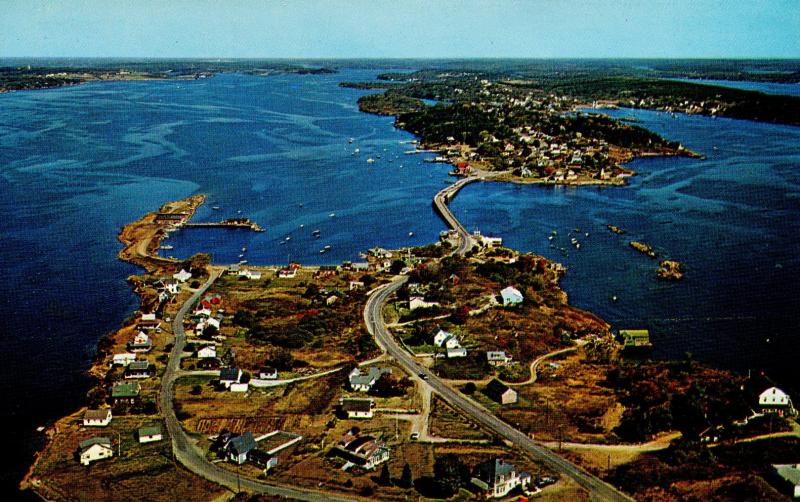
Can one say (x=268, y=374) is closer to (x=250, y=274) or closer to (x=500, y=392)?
(x=500, y=392)

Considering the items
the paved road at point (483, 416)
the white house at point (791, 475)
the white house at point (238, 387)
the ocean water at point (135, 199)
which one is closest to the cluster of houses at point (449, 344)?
the paved road at point (483, 416)

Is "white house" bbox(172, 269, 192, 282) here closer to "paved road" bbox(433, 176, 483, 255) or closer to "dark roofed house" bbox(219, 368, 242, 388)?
"dark roofed house" bbox(219, 368, 242, 388)

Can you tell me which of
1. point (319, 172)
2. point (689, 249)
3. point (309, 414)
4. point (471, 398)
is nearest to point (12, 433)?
point (309, 414)

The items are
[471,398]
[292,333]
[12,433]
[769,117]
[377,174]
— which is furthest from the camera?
[769,117]

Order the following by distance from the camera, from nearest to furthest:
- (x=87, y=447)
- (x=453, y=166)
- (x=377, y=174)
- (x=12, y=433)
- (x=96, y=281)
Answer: (x=87, y=447), (x=12, y=433), (x=96, y=281), (x=377, y=174), (x=453, y=166)

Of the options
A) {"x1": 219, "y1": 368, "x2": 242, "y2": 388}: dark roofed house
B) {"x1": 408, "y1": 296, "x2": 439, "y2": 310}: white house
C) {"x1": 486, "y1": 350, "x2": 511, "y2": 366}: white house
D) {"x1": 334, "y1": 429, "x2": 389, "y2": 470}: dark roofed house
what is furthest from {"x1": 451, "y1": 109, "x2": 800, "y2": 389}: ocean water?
{"x1": 219, "y1": 368, "x2": 242, "y2": 388}: dark roofed house

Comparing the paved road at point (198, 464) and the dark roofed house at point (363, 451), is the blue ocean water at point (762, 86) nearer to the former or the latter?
the dark roofed house at point (363, 451)

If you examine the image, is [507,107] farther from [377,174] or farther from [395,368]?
[395,368]
